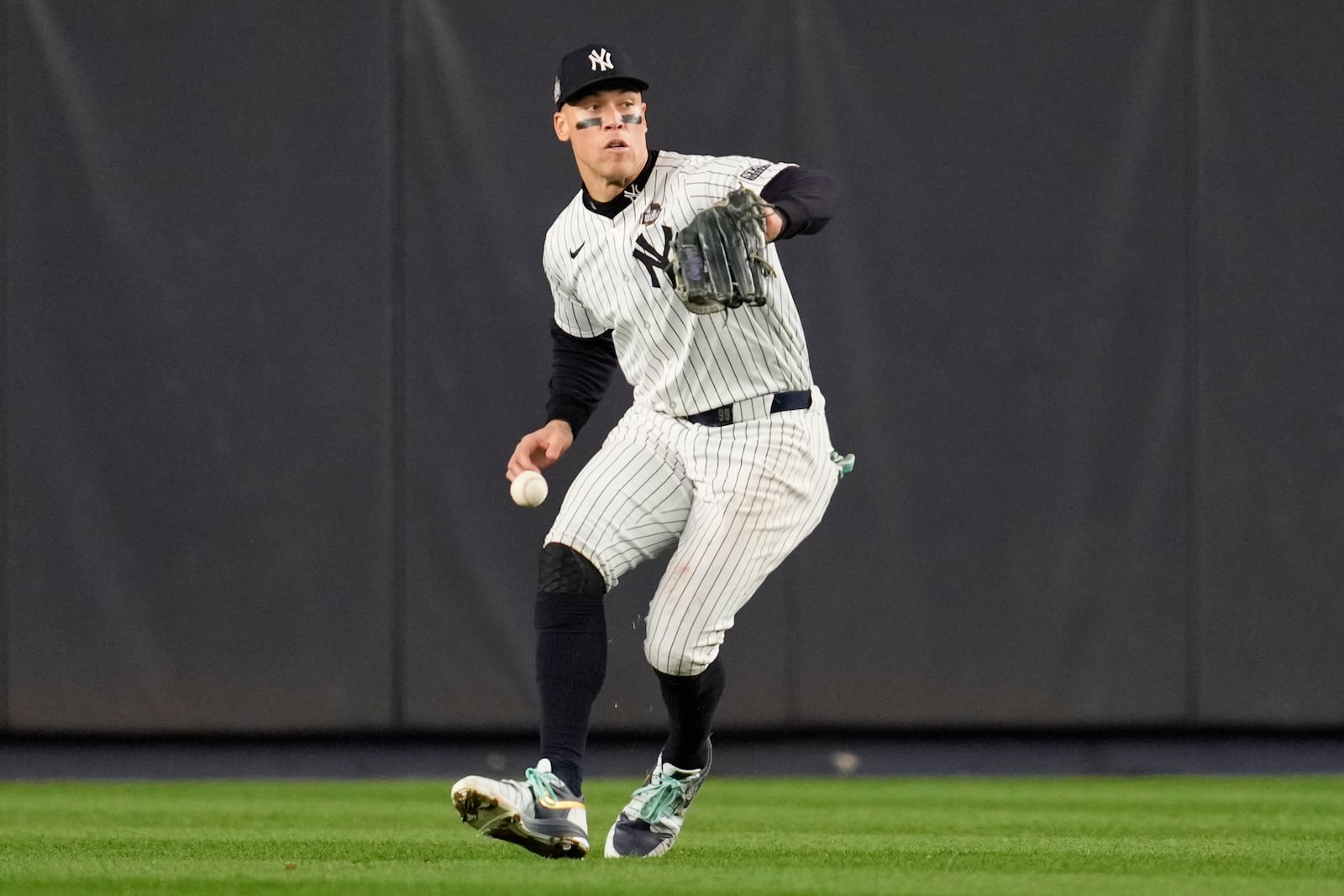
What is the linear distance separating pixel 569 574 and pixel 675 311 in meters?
0.62

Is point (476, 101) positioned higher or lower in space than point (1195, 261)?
higher

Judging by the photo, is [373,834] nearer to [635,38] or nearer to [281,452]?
[281,452]

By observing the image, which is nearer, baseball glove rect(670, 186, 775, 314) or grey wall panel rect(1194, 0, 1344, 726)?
baseball glove rect(670, 186, 775, 314)

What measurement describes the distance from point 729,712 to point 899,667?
618mm

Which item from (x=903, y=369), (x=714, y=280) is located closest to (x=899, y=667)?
(x=903, y=369)

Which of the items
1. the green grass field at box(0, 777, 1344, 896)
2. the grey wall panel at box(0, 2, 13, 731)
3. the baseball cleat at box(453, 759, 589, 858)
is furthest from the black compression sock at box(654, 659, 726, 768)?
the grey wall panel at box(0, 2, 13, 731)

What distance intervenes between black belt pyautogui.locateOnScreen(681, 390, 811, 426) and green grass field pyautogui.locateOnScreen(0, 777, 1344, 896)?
0.91 m

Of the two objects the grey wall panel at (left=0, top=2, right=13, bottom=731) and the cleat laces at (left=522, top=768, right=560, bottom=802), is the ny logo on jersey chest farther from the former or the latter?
the grey wall panel at (left=0, top=2, right=13, bottom=731)

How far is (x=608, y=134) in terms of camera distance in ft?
13.0

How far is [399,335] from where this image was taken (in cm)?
652

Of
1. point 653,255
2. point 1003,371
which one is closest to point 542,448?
point 653,255

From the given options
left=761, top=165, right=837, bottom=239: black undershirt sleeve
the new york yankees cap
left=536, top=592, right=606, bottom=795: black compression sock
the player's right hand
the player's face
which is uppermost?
the new york yankees cap

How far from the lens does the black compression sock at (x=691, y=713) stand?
13.0ft

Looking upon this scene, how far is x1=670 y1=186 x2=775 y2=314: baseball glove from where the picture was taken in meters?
3.52
